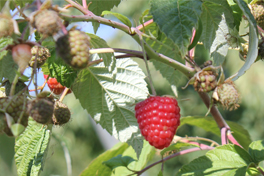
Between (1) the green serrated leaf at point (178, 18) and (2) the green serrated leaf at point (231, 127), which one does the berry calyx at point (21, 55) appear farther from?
(2) the green serrated leaf at point (231, 127)

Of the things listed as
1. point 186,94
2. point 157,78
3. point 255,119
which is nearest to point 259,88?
point 255,119

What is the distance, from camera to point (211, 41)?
73cm

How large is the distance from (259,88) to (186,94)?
105 centimetres

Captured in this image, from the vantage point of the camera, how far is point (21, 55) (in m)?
0.44

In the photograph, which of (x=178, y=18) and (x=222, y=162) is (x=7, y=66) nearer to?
(x=178, y=18)

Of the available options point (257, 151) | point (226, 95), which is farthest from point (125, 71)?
point (257, 151)

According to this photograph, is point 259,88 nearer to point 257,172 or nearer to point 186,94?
point 186,94

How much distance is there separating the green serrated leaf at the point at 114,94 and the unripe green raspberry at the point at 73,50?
1.10ft

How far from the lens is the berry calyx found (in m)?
0.43

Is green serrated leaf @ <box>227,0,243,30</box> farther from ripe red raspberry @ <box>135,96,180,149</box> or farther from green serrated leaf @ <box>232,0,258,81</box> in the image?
ripe red raspberry @ <box>135,96,180,149</box>

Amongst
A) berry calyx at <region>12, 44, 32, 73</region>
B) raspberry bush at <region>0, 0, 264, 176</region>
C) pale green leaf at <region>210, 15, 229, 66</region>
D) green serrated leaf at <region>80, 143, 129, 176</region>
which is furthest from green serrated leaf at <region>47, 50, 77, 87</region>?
green serrated leaf at <region>80, 143, 129, 176</region>

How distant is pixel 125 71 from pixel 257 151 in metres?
0.38

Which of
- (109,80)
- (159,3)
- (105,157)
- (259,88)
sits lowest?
(259,88)

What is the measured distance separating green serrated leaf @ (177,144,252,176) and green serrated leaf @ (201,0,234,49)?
26cm
